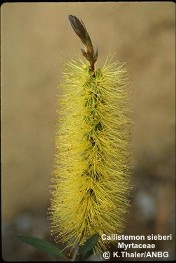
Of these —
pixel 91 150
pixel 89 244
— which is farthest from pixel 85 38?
pixel 89 244

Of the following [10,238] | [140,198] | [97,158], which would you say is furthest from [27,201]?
[97,158]

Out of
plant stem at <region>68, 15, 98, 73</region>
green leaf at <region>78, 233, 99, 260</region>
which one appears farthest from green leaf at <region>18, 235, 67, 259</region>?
plant stem at <region>68, 15, 98, 73</region>

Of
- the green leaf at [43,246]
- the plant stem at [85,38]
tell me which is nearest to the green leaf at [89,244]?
the green leaf at [43,246]

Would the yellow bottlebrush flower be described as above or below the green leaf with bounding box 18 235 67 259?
above

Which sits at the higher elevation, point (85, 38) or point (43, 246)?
point (85, 38)

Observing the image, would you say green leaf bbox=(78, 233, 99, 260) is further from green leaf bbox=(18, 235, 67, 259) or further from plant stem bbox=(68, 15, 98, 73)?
plant stem bbox=(68, 15, 98, 73)

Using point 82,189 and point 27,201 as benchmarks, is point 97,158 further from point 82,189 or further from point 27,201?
point 27,201

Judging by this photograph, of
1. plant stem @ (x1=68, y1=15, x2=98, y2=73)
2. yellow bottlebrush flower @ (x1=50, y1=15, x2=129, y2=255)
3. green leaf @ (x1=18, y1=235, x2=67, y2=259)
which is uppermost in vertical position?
plant stem @ (x1=68, y1=15, x2=98, y2=73)

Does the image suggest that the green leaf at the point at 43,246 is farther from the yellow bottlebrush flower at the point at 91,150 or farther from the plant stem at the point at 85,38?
the plant stem at the point at 85,38

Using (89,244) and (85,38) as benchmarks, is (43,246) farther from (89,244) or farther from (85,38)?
(85,38)
